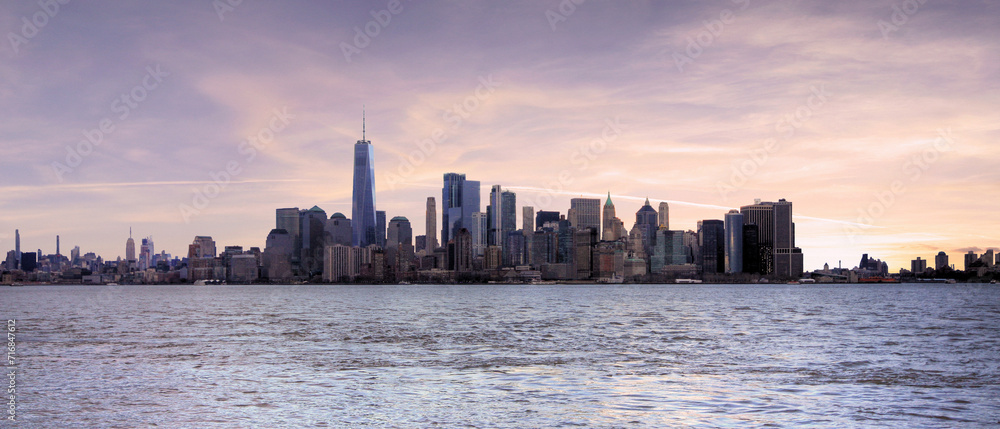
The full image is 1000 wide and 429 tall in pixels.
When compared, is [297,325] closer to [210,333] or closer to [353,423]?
[210,333]

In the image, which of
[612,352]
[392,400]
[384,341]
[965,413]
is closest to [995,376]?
[965,413]

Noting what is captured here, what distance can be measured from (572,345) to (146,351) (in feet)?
92.6

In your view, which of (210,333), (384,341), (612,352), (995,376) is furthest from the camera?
(210,333)

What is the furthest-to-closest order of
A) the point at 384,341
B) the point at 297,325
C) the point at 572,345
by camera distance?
the point at 297,325 < the point at 384,341 < the point at 572,345

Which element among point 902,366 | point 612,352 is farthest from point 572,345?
point 902,366

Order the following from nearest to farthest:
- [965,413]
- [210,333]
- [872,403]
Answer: [965,413], [872,403], [210,333]

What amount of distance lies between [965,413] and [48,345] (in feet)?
186

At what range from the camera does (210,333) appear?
68125 millimetres

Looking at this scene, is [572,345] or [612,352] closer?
[612,352]

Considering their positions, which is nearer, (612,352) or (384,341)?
(612,352)

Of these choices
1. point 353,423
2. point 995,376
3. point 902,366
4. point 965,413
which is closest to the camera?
point 353,423

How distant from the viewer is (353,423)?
25938 mm

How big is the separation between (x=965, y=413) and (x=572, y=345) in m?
28.2

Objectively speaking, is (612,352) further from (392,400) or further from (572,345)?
(392,400)
